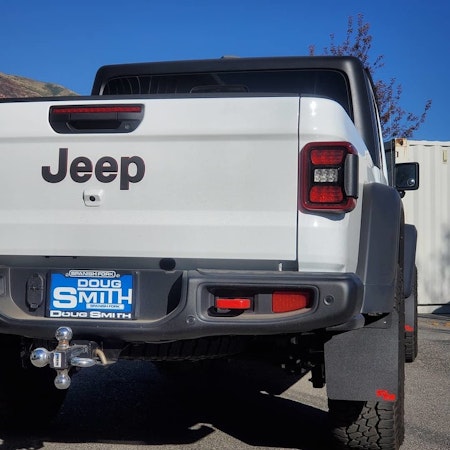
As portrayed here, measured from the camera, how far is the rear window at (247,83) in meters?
4.21

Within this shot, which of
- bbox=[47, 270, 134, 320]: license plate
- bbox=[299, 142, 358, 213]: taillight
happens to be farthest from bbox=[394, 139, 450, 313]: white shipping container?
bbox=[47, 270, 134, 320]: license plate

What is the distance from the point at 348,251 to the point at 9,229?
1525 mm

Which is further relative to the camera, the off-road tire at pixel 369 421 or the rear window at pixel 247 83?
the rear window at pixel 247 83

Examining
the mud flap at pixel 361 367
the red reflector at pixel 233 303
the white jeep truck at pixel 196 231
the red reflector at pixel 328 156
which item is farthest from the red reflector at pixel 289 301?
the red reflector at pixel 328 156

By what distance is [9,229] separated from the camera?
10.1ft

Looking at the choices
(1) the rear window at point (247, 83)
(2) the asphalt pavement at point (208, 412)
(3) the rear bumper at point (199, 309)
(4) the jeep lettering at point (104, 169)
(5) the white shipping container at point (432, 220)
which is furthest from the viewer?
(5) the white shipping container at point (432, 220)

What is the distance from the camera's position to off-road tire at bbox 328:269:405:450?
11.0 feet

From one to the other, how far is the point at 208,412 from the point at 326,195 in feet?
7.89

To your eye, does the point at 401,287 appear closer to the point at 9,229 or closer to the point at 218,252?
the point at 218,252

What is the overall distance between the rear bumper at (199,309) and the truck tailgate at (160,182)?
0.45 feet

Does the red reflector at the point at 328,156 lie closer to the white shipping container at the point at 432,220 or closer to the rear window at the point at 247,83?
the rear window at the point at 247,83

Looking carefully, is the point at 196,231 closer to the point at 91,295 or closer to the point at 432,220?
the point at 91,295

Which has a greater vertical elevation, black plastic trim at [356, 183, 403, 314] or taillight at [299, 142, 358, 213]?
taillight at [299, 142, 358, 213]

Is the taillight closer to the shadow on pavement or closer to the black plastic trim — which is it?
the black plastic trim
